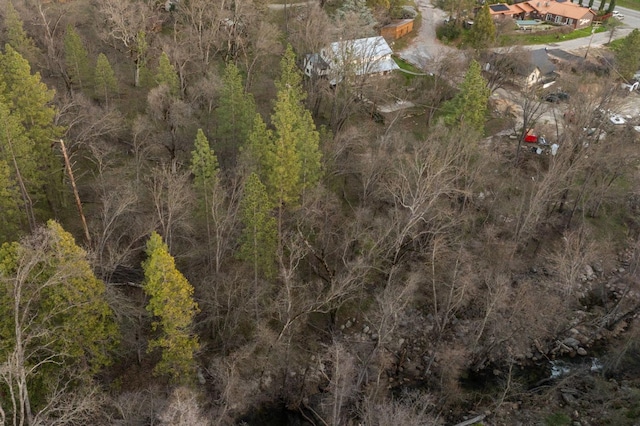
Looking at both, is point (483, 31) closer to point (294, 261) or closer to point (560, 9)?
point (560, 9)

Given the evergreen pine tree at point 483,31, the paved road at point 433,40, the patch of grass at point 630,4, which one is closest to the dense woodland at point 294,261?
the paved road at point 433,40

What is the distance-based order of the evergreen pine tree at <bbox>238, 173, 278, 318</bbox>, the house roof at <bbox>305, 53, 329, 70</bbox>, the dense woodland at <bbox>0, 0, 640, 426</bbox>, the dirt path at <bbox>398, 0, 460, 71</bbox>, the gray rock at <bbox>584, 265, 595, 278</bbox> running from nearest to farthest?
1. the dense woodland at <bbox>0, 0, 640, 426</bbox>
2. the evergreen pine tree at <bbox>238, 173, 278, 318</bbox>
3. the gray rock at <bbox>584, 265, 595, 278</bbox>
4. the house roof at <bbox>305, 53, 329, 70</bbox>
5. the dirt path at <bbox>398, 0, 460, 71</bbox>

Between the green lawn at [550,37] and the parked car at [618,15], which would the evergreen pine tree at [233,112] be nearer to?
the green lawn at [550,37]

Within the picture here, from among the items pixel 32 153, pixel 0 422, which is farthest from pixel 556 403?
pixel 32 153

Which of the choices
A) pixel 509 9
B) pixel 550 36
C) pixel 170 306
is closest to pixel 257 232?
pixel 170 306

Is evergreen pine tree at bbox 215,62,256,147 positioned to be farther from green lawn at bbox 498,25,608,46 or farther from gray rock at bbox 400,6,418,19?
green lawn at bbox 498,25,608,46

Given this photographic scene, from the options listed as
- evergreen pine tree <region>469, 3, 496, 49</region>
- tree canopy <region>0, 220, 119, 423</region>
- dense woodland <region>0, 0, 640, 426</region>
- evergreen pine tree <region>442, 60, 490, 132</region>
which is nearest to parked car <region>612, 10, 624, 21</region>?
evergreen pine tree <region>469, 3, 496, 49</region>
